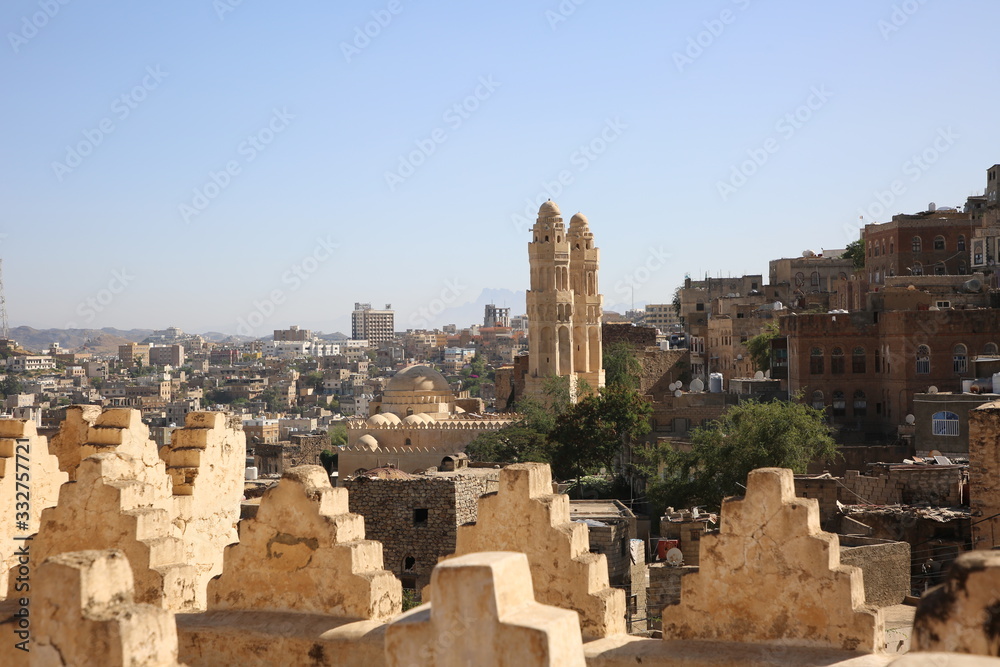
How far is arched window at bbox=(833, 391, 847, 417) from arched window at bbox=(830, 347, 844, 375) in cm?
67

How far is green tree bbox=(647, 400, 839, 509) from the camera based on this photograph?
27.2m

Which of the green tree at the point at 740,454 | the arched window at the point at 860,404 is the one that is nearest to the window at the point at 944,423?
the green tree at the point at 740,454

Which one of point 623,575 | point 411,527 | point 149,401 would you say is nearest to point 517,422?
point 411,527

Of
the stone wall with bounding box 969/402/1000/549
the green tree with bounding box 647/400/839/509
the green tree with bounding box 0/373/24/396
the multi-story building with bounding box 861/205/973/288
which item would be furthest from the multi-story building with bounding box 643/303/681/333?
the stone wall with bounding box 969/402/1000/549

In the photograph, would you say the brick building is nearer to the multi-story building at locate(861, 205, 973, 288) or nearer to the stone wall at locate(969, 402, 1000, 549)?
the multi-story building at locate(861, 205, 973, 288)

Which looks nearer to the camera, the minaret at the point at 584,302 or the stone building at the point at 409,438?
the stone building at the point at 409,438

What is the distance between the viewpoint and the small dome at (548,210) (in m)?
57.2

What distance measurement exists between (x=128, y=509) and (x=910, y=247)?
158 ft

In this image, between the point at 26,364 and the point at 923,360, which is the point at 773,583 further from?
the point at 26,364

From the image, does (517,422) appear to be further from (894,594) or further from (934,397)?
(894,594)

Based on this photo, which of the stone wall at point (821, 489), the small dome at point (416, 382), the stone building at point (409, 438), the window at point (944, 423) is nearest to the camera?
the stone wall at point (821, 489)

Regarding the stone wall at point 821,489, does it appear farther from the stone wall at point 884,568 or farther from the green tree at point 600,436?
the green tree at point 600,436

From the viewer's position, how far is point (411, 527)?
24.1m

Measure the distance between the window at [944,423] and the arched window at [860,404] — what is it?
8.67 m
